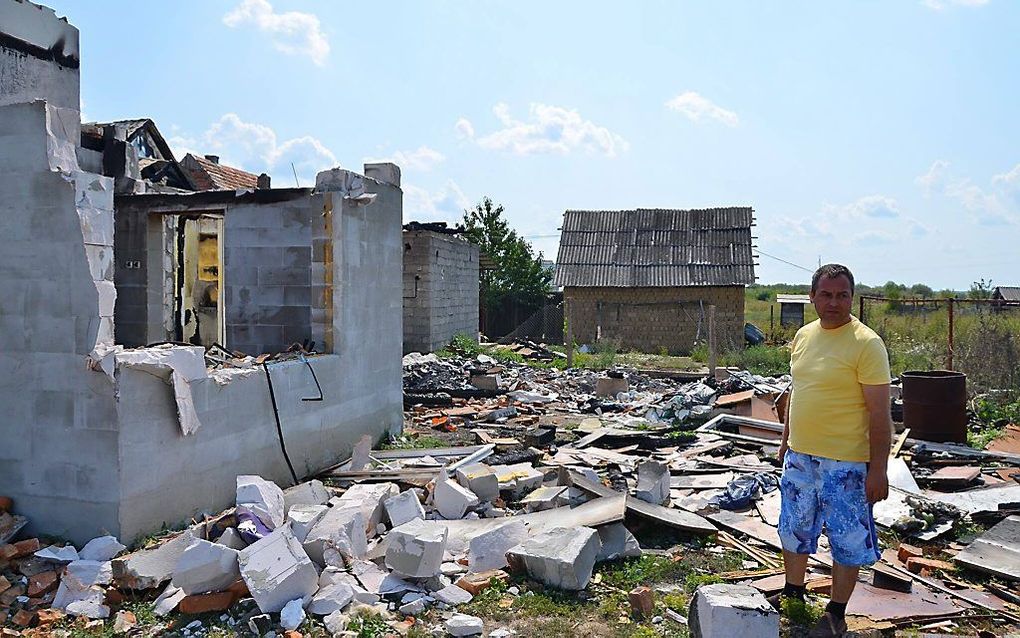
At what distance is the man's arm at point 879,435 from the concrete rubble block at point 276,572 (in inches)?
130

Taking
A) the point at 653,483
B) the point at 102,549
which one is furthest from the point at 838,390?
the point at 102,549

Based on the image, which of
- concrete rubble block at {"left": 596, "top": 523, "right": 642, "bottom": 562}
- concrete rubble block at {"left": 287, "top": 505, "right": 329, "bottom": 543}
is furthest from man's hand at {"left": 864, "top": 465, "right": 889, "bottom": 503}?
concrete rubble block at {"left": 287, "top": 505, "right": 329, "bottom": 543}

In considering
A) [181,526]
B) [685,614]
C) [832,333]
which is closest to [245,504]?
[181,526]

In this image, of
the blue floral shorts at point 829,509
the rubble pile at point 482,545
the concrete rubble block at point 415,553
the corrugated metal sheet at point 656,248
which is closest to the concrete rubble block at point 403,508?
the rubble pile at point 482,545

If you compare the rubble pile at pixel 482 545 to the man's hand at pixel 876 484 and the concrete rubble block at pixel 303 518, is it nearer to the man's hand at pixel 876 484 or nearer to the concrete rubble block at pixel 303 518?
the concrete rubble block at pixel 303 518

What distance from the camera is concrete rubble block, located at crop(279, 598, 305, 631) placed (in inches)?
177

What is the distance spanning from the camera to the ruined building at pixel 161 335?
563 centimetres

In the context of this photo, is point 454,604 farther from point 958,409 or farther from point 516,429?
point 958,409

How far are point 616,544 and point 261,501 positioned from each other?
257 cm

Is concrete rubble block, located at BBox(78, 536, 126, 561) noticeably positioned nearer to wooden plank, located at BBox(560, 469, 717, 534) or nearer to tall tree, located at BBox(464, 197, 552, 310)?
wooden plank, located at BBox(560, 469, 717, 534)

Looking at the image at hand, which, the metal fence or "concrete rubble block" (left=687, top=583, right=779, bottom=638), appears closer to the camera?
"concrete rubble block" (left=687, top=583, right=779, bottom=638)

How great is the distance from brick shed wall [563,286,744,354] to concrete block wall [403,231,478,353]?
3.33 meters

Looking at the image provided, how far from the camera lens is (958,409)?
8938 millimetres

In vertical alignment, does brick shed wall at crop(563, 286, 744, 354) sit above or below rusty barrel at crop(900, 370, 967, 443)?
above
